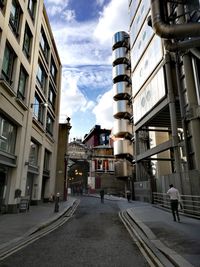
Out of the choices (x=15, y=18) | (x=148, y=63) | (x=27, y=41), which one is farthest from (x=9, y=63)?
(x=148, y=63)

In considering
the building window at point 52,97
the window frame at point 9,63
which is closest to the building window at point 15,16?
the window frame at point 9,63

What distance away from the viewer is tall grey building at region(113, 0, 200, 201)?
39.8ft

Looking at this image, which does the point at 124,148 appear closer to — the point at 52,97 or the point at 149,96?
the point at 52,97

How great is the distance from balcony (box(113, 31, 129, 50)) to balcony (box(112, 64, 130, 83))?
534 centimetres

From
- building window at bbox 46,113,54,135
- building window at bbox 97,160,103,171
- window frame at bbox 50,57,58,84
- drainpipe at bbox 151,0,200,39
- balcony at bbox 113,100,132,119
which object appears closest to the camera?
drainpipe at bbox 151,0,200,39

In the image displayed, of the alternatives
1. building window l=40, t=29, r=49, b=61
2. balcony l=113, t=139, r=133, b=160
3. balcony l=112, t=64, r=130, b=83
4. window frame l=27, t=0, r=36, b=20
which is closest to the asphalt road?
window frame l=27, t=0, r=36, b=20

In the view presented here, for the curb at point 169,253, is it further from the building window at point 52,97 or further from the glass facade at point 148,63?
the building window at point 52,97

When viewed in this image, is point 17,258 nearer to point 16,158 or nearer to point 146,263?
point 146,263

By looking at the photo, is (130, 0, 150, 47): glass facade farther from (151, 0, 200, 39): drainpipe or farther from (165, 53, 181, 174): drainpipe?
(151, 0, 200, 39): drainpipe

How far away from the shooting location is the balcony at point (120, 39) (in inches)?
2188

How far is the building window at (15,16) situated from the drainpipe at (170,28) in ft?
33.8

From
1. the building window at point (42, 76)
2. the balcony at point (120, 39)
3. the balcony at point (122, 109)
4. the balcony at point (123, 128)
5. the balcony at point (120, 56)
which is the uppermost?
the balcony at point (120, 39)

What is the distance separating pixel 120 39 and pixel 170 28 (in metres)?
49.1

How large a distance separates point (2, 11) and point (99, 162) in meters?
51.9
